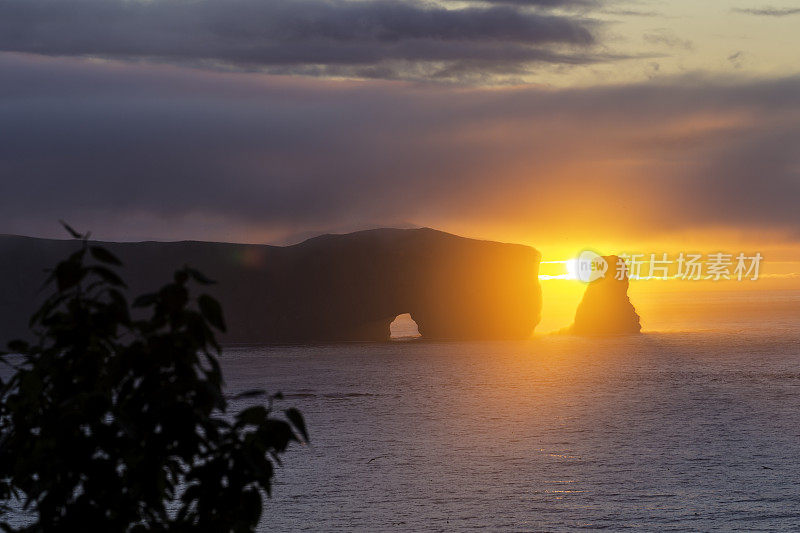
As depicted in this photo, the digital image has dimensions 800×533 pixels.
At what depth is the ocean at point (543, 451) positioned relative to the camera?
25.0 m

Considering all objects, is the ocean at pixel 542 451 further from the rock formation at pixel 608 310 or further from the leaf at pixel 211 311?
the rock formation at pixel 608 310

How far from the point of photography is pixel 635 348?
15188 cm

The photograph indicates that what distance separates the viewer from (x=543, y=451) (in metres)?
39.4

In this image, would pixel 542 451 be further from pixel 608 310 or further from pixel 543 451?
pixel 608 310

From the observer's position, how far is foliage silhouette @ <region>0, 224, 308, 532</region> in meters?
4.14

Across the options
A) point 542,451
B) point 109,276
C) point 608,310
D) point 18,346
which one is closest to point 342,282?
point 608,310

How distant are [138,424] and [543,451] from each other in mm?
36776

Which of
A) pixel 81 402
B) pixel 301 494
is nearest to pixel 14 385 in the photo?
pixel 81 402

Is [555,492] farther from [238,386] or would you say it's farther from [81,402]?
[238,386]

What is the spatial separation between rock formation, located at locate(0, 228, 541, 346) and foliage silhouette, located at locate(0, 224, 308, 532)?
158 meters

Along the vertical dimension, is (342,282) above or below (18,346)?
above

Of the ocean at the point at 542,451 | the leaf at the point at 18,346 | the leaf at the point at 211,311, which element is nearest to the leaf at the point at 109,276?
the leaf at the point at 211,311

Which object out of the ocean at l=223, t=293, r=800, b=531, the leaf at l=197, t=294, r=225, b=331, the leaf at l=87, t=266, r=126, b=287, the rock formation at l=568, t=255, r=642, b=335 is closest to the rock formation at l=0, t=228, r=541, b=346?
the rock formation at l=568, t=255, r=642, b=335

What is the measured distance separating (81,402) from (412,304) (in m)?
161
